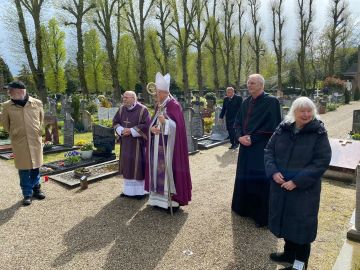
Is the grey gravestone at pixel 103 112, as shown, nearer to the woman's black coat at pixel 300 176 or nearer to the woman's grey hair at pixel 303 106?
the woman's black coat at pixel 300 176

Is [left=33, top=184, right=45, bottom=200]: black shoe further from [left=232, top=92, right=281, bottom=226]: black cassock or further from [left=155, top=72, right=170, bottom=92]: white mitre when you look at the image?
[left=232, top=92, right=281, bottom=226]: black cassock

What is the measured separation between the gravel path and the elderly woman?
661 millimetres

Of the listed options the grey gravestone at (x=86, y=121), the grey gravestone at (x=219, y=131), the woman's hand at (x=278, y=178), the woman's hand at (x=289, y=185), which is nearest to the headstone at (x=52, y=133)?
the grey gravestone at (x=86, y=121)

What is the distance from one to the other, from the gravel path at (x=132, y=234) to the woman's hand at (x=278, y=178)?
1.10 metres

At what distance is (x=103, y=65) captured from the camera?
152 feet

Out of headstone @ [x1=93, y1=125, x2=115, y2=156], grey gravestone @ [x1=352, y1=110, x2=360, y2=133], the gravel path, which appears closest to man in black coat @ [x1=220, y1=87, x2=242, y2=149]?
headstone @ [x1=93, y1=125, x2=115, y2=156]

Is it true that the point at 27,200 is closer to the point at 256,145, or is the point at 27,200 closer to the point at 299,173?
the point at 256,145

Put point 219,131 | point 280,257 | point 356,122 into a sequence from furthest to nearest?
point 219,131 < point 356,122 < point 280,257

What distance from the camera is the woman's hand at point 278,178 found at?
3.45 metres

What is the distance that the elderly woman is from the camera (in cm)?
330

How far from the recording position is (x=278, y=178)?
11.4 feet

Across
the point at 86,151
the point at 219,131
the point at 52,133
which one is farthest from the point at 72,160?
the point at 219,131

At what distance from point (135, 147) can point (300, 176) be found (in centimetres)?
348

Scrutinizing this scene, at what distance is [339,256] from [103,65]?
4588 centimetres
